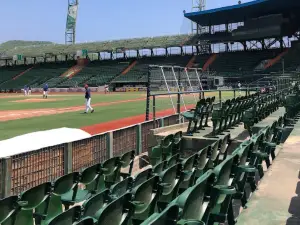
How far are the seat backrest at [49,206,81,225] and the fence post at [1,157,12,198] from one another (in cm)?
291

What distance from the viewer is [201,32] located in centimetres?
6838

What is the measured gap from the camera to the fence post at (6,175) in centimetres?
554

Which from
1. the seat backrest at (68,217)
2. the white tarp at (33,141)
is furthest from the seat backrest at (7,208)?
the white tarp at (33,141)

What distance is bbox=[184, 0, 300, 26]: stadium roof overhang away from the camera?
4956 centimetres

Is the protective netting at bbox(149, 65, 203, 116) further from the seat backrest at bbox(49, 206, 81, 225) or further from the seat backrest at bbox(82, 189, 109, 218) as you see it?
the seat backrest at bbox(49, 206, 81, 225)

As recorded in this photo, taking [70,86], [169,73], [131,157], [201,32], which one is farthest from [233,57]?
[131,157]

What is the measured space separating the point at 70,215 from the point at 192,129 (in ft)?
26.1

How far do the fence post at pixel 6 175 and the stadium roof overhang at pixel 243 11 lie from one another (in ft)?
159

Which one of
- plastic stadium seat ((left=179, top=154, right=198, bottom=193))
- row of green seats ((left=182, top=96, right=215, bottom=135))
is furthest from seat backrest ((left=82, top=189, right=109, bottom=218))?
row of green seats ((left=182, top=96, right=215, bottom=135))

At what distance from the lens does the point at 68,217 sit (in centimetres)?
284

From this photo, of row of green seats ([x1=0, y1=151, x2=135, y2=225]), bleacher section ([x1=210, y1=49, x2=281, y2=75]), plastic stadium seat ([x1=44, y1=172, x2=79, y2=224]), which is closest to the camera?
row of green seats ([x1=0, y1=151, x2=135, y2=225])

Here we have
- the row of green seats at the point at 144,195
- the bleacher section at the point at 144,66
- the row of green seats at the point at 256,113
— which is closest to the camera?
the row of green seats at the point at 144,195

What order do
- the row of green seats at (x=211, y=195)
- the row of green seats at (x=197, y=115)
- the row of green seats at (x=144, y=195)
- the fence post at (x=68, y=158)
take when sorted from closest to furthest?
1. the row of green seats at (x=211, y=195)
2. the row of green seats at (x=144, y=195)
3. the fence post at (x=68, y=158)
4. the row of green seats at (x=197, y=115)

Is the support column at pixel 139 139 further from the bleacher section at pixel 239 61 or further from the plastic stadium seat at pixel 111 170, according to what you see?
the bleacher section at pixel 239 61
